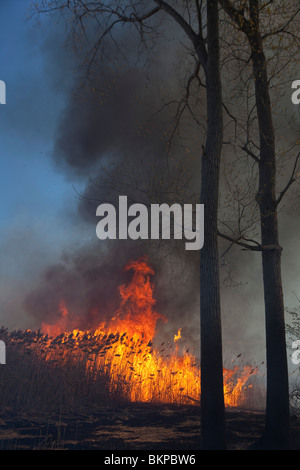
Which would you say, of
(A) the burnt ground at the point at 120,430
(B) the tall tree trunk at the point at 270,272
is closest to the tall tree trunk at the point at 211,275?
(A) the burnt ground at the point at 120,430

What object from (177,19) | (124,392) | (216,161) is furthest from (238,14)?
(124,392)

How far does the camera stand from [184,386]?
13820 millimetres

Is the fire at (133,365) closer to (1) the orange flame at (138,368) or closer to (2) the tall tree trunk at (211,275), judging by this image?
(1) the orange flame at (138,368)

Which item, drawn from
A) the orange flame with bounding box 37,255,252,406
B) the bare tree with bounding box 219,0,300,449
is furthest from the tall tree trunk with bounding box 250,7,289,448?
the orange flame with bounding box 37,255,252,406

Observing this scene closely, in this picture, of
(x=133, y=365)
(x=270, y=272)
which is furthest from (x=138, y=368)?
(x=270, y=272)

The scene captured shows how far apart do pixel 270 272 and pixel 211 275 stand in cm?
201

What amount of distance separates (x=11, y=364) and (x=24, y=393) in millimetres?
1220

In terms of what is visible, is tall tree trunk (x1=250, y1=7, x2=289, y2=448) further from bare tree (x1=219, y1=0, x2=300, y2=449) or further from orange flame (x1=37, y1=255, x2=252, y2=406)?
orange flame (x1=37, y1=255, x2=252, y2=406)

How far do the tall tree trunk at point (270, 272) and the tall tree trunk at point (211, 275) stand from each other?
5.51 ft

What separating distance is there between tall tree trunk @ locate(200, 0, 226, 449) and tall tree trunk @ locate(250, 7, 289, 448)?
168cm

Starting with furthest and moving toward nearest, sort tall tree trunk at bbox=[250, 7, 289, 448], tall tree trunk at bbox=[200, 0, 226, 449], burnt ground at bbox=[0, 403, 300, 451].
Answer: tall tree trunk at bbox=[250, 7, 289, 448]
burnt ground at bbox=[0, 403, 300, 451]
tall tree trunk at bbox=[200, 0, 226, 449]

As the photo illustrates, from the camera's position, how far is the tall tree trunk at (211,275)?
8023 millimetres

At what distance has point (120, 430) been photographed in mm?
9422

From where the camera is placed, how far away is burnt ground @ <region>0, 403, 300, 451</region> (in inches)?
324
